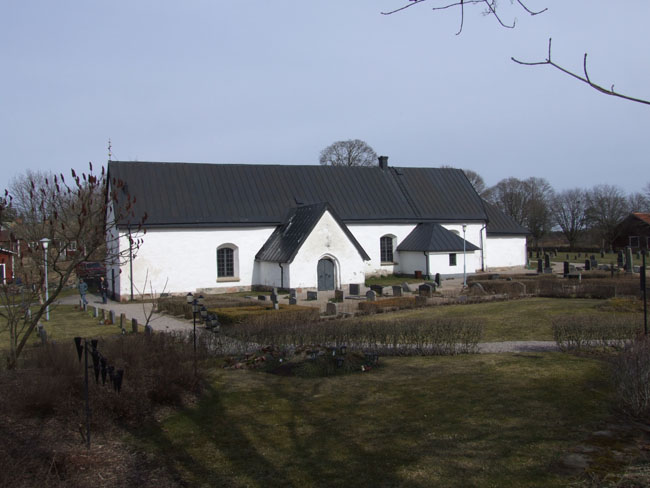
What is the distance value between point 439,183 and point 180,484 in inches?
1421

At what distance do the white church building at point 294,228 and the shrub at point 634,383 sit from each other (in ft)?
70.2

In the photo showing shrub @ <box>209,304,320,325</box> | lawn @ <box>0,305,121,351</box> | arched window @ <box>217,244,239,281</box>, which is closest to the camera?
lawn @ <box>0,305,121,351</box>

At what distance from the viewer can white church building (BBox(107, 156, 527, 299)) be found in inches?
1166

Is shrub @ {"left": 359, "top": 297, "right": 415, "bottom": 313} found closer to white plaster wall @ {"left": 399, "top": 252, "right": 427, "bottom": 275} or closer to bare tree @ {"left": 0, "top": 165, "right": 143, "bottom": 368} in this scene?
bare tree @ {"left": 0, "top": 165, "right": 143, "bottom": 368}

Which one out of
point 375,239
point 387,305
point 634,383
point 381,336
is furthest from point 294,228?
point 634,383

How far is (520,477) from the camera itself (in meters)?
5.68

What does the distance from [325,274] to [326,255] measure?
0.97 metres

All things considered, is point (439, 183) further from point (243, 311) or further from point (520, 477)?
point (520, 477)

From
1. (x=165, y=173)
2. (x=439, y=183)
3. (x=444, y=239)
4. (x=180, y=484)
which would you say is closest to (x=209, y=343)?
(x=180, y=484)

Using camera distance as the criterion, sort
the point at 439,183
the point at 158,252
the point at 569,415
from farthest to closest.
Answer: the point at 439,183, the point at 158,252, the point at 569,415

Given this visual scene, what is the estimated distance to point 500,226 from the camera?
39875 mm

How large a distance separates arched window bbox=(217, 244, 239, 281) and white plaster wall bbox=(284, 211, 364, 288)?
358cm

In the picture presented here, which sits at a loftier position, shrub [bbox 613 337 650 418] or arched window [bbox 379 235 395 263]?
arched window [bbox 379 235 395 263]

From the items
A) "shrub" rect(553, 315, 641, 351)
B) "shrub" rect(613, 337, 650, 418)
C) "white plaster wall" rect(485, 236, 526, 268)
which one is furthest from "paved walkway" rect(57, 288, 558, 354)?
"white plaster wall" rect(485, 236, 526, 268)
